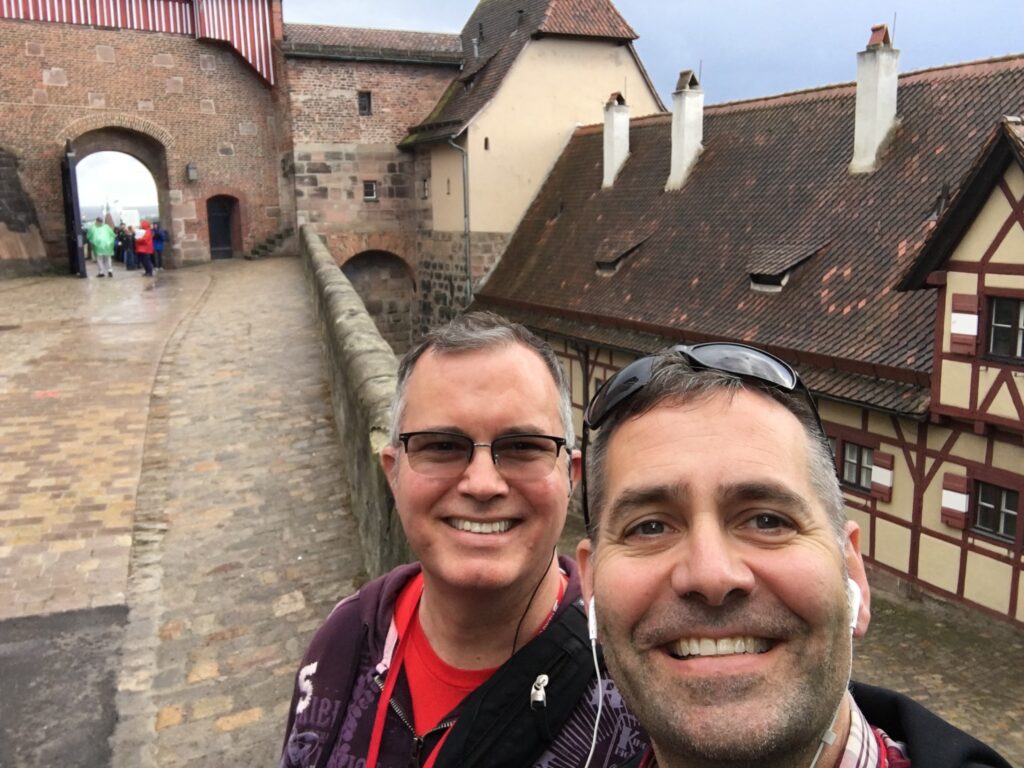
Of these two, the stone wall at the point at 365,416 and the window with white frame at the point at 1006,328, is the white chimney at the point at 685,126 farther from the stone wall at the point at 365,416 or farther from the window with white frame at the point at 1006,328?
the stone wall at the point at 365,416

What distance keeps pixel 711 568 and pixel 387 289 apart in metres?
26.6

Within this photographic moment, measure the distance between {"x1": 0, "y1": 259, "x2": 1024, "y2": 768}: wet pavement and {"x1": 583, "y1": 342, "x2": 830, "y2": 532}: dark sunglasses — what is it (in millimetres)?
3064

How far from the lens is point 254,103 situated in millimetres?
23578

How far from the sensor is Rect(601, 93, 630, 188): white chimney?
69.3ft

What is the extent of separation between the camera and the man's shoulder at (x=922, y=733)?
112 cm

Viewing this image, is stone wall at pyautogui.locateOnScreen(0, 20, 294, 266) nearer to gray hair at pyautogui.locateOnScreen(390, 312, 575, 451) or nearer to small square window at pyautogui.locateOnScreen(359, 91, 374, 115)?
small square window at pyautogui.locateOnScreen(359, 91, 374, 115)

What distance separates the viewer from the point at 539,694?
5.50 ft

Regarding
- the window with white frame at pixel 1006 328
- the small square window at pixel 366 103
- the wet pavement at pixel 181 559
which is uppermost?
the small square window at pixel 366 103

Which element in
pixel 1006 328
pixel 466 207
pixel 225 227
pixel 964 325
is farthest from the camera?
pixel 225 227

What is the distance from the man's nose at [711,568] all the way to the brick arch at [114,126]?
908 inches

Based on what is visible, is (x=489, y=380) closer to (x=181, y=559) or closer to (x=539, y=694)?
(x=539, y=694)

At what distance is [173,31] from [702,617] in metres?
23.9

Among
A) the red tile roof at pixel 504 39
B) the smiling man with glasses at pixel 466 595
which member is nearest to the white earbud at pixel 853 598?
the smiling man with glasses at pixel 466 595

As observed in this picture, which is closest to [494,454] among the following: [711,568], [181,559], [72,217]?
[711,568]
